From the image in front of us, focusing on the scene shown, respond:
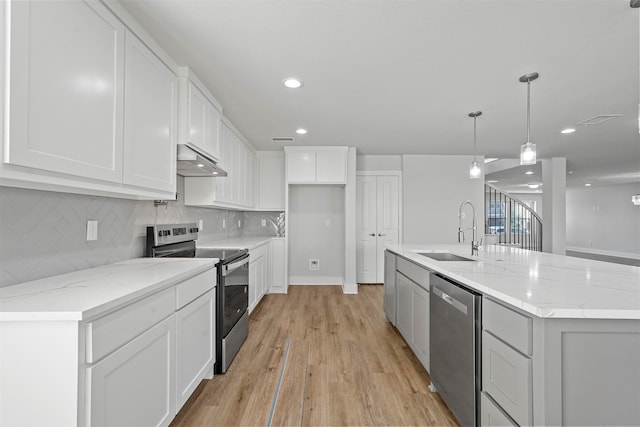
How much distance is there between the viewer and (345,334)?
3.18 meters

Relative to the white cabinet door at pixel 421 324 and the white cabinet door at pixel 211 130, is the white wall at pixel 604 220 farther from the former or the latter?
the white cabinet door at pixel 211 130

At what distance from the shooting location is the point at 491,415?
1415 millimetres

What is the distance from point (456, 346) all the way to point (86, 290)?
1.86m

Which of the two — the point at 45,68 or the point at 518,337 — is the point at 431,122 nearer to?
the point at 518,337

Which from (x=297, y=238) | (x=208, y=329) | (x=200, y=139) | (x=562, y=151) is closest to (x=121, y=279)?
(x=208, y=329)

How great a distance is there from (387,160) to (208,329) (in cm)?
437

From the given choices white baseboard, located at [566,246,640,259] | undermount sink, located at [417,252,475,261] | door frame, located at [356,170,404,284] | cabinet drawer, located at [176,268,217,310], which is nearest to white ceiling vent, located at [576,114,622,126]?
undermount sink, located at [417,252,475,261]

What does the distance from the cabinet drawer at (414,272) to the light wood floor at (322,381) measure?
2.33 ft

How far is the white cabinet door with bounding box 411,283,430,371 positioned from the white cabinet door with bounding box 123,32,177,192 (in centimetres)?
202

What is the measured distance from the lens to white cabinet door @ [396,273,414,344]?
2.62 m

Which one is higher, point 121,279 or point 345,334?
point 121,279

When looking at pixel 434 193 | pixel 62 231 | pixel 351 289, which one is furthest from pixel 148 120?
pixel 434 193

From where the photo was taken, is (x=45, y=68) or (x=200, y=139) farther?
(x=200, y=139)

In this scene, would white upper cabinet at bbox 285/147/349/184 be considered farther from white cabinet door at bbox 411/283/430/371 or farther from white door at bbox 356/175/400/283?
white cabinet door at bbox 411/283/430/371
